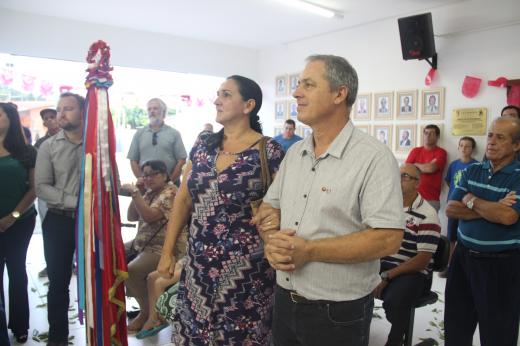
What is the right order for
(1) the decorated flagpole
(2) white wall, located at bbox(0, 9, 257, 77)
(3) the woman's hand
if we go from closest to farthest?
(3) the woman's hand → (1) the decorated flagpole → (2) white wall, located at bbox(0, 9, 257, 77)

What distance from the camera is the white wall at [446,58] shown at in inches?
188

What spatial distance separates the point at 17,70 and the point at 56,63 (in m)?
0.53

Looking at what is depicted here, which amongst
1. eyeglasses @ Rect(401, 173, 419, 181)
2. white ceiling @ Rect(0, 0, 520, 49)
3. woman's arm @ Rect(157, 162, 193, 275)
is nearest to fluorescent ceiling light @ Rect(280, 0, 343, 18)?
white ceiling @ Rect(0, 0, 520, 49)

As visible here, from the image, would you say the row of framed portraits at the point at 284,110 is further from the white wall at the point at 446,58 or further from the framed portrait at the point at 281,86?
the white wall at the point at 446,58

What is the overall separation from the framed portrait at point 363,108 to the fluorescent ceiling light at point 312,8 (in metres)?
1.22

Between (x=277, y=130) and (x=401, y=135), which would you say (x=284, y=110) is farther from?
(x=401, y=135)

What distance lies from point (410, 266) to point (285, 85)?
18.1ft

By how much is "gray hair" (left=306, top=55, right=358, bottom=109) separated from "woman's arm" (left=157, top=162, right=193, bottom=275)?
831 millimetres

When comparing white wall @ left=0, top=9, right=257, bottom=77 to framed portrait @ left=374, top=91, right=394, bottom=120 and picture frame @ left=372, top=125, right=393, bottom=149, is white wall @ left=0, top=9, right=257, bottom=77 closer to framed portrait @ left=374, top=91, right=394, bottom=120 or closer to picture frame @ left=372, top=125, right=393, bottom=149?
framed portrait @ left=374, top=91, right=394, bottom=120

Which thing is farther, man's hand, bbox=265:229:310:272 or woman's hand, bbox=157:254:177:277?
woman's hand, bbox=157:254:177:277

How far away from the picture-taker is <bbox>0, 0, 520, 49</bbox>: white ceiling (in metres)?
5.17

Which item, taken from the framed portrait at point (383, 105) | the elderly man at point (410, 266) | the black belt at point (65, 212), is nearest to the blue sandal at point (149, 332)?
the black belt at point (65, 212)

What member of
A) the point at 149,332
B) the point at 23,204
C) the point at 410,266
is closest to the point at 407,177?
the point at 410,266

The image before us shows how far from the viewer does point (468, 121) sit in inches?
198
